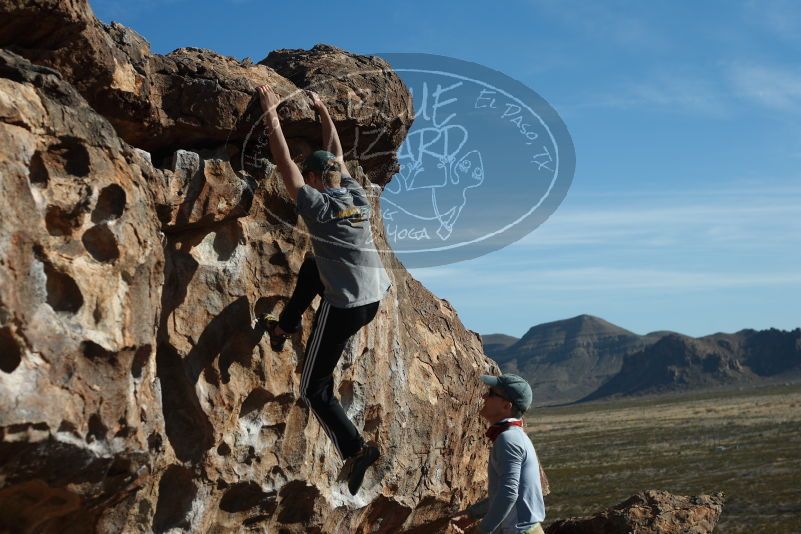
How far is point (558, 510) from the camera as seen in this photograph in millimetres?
39500

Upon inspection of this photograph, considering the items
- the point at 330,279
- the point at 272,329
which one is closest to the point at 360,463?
the point at 272,329

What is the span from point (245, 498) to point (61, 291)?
11.7 feet

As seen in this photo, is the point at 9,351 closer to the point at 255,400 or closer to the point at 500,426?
the point at 255,400

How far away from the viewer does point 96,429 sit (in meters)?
5.98

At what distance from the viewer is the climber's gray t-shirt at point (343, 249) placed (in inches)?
304

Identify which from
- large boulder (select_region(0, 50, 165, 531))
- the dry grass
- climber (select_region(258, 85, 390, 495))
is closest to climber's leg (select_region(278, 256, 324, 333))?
climber (select_region(258, 85, 390, 495))

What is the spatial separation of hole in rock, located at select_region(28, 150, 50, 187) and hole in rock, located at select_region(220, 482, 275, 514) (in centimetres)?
368

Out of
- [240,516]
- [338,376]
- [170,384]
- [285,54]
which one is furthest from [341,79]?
[240,516]

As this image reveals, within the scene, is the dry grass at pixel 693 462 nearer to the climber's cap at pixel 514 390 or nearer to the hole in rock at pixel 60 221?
the climber's cap at pixel 514 390

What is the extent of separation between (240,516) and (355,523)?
5.69 feet

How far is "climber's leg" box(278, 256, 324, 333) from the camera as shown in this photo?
848cm

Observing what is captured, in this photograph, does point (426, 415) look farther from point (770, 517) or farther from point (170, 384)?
point (770, 517)

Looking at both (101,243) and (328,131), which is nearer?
(101,243)

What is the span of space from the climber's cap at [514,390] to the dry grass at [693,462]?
29.2 meters
